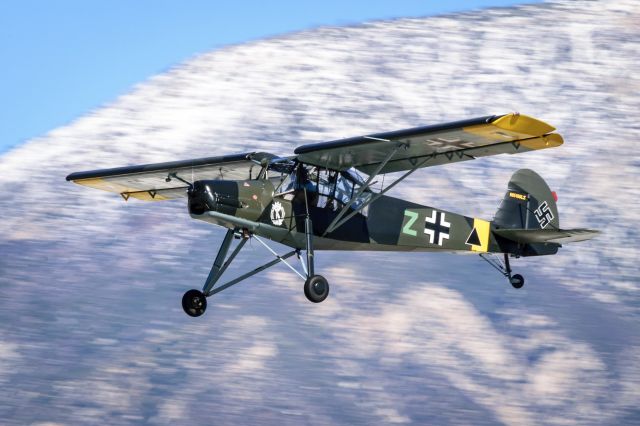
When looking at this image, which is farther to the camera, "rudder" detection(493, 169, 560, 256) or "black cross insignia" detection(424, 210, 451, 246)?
"rudder" detection(493, 169, 560, 256)

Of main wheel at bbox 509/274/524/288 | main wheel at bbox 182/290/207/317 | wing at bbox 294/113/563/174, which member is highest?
wing at bbox 294/113/563/174

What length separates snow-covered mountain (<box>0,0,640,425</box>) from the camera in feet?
289

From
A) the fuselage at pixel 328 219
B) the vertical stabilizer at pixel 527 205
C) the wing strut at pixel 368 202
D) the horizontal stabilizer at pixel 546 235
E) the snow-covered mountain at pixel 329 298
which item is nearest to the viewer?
the fuselage at pixel 328 219

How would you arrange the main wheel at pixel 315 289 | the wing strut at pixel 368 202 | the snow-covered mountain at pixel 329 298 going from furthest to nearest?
the snow-covered mountain at pixel 329 298, the wing strut at pixel 368 202, the main wheel at pixel 315 289

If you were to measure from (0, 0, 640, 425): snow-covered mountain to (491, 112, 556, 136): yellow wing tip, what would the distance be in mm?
69971

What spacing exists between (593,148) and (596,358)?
1405 inches

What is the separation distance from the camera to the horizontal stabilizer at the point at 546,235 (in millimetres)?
20312

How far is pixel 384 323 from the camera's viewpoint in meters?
92.2

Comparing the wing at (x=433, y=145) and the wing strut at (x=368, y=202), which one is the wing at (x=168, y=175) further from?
the wing strut at (x=368, y=202)

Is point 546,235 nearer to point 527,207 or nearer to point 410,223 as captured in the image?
point 527,207

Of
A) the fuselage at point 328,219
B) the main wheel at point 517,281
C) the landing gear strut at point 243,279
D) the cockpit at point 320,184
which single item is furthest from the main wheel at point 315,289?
the main wheel at point 517,281

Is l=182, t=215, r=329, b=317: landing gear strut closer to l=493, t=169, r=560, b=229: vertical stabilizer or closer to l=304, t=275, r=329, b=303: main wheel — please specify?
l=304, t=275, r=329, b=303: main wheel

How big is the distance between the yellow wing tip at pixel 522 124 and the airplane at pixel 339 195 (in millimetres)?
15

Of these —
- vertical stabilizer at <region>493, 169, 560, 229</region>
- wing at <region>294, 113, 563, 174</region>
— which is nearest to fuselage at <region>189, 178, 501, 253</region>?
wing at <region>294, 113, 563, 174</region>
